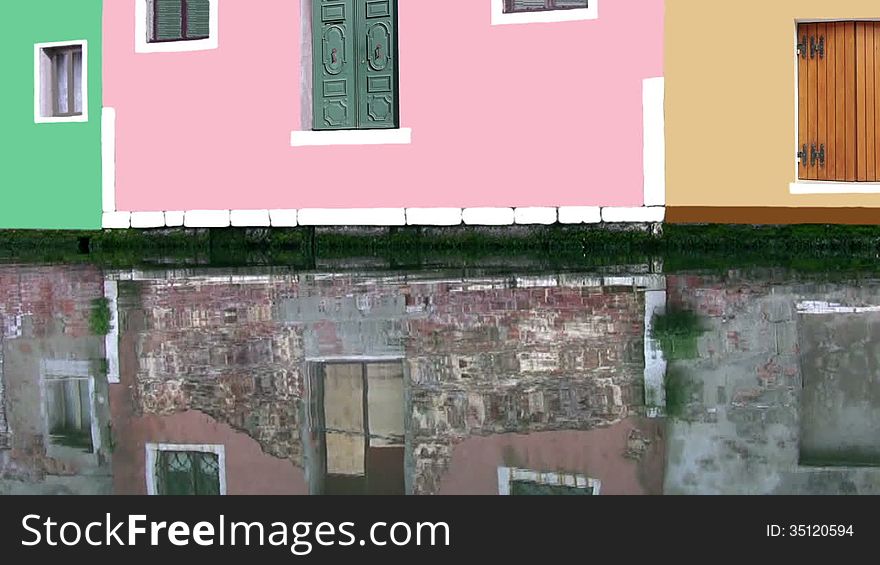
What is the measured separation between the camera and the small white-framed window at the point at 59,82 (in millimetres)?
11672

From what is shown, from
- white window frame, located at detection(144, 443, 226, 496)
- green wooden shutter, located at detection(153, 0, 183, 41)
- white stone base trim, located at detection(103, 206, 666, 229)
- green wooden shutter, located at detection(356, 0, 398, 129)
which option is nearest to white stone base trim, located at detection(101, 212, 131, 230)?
white stone base trim, located at detection(103, 206, 666, 229)

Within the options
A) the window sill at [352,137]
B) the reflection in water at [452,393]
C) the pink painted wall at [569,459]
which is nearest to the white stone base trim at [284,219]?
the window sill at [352,137]

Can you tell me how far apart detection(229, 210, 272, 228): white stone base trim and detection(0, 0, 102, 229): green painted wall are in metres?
1.46

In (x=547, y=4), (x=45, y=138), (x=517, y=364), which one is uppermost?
(x=547, y=4)

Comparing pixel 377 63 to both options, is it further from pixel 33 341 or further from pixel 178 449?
pixel 178 449

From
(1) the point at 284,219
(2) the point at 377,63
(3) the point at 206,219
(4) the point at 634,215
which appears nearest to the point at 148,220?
(3) the point at 206,219

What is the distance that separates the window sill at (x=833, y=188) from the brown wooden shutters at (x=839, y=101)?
13cm

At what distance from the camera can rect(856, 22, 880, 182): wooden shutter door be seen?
32.1ft

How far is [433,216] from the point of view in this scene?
1048cm

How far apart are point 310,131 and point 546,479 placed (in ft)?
25.0

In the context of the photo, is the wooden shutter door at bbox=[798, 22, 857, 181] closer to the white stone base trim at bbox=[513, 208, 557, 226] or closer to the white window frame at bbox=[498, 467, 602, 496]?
the white stone base trim at bbox=[513, 208, 557, 226]

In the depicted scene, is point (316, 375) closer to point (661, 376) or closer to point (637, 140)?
point (661, 376)

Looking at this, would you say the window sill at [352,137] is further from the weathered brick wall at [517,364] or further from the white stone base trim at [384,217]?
the weathered brick wall at [517,364]
